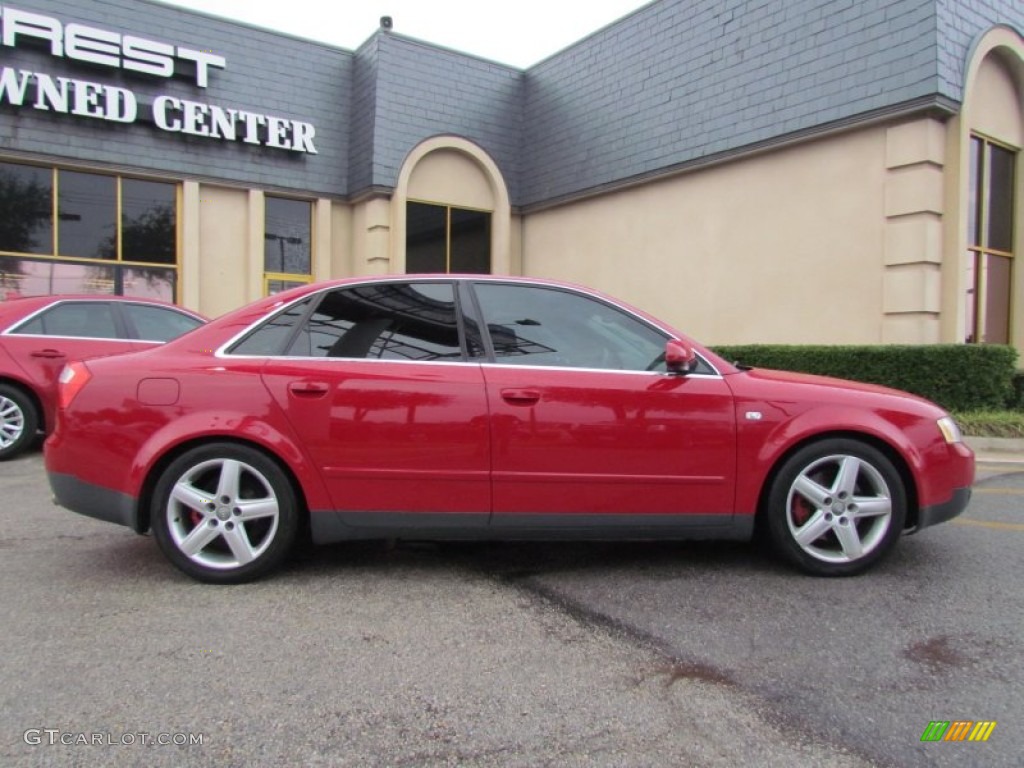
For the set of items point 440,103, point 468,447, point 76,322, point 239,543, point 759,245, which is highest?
point 440,103

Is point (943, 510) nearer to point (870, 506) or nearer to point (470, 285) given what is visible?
point (870, 506)

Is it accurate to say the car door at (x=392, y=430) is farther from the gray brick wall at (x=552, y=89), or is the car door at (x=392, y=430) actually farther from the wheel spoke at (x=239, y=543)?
the gray brick wall at (x=552, y=89)

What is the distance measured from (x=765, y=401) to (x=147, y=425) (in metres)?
3.09

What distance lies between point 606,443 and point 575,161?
457 inches

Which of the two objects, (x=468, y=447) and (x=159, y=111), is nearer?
(x=468, y=447)

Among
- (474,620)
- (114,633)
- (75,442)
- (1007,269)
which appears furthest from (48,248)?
(1007,269)

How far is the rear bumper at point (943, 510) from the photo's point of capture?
146 inches

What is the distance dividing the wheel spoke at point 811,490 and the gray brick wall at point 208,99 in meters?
11.9

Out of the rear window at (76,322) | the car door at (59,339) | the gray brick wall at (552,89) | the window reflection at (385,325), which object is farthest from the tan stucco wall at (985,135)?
the rear window at (76,322)

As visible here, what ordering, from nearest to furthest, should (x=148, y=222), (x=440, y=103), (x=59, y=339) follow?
(x=59, y=339), (x=148, y=222), (x=440, y=103)

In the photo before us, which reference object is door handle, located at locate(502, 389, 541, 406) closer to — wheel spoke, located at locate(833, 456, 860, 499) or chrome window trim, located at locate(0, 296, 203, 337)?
wheel spoke, located at locate(833, 456, 860, 499)

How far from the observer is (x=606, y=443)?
3.59 meters

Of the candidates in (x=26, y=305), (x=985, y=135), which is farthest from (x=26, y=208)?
(x=985, y=135)

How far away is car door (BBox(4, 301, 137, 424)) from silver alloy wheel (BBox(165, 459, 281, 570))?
13.8 feet
